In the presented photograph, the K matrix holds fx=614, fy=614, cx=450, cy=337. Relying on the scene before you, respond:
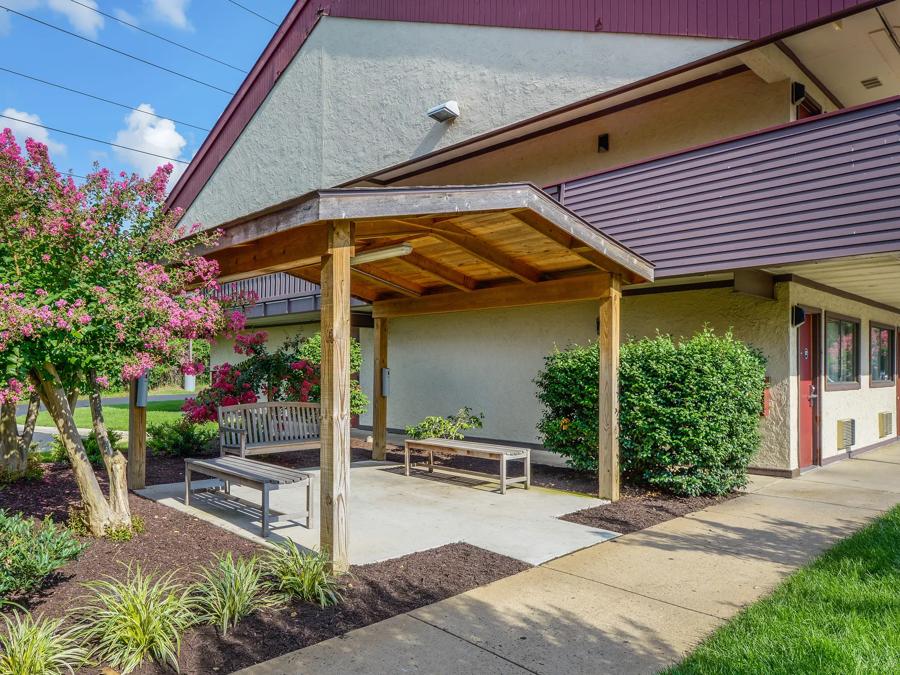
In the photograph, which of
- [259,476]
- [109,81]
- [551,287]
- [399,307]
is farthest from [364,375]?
[109,81]

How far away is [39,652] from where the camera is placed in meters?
2.88

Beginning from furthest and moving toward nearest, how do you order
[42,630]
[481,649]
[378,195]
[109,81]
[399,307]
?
1. [109,81]
2. [399,307]
3. [378,195]
4. [481,649]
5. [42,630]

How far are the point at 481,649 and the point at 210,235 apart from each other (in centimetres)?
400

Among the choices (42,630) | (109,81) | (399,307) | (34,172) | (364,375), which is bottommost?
(42,630)

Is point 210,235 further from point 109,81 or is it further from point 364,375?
point 109,81

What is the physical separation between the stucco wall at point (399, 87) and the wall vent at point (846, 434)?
648 cm

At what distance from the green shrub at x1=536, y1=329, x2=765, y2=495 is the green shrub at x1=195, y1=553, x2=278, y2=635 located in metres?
4.72

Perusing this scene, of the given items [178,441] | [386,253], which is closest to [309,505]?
[386,253]

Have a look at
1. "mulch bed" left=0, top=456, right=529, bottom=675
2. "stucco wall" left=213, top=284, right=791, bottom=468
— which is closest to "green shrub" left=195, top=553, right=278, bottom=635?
"mulch bed" left=0, top=456, right=529, bottom=675

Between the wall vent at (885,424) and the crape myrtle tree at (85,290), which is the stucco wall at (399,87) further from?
the wall vent at (885,424)

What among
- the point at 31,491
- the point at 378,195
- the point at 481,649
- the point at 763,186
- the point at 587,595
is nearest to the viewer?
the point at 481,649

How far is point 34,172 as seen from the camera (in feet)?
15.1

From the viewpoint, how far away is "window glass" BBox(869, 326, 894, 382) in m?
11.6

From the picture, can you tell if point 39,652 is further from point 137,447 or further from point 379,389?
point 379,389
